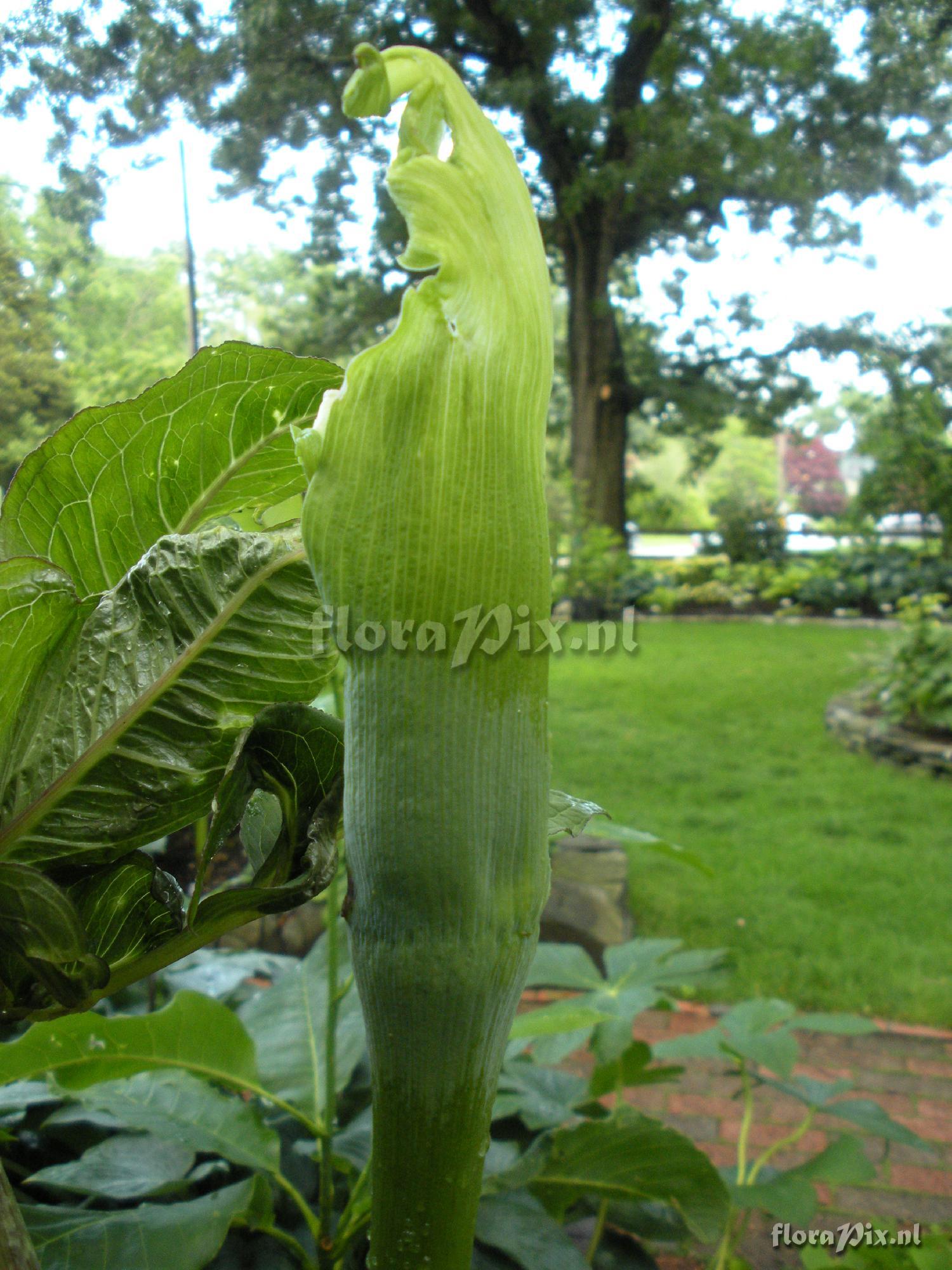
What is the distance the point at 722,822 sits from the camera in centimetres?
341

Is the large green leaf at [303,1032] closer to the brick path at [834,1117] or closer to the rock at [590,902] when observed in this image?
the brick path at [834,1117]

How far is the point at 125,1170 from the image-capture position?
71cm

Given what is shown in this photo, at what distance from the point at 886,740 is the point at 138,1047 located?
4252 millimetres

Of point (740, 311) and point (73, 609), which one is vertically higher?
point (740, 311)

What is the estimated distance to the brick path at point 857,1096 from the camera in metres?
1.57

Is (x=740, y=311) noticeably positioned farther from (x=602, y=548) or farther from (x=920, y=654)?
(x=920, y=654)

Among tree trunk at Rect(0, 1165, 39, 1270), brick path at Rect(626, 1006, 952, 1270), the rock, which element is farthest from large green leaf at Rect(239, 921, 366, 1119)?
the rock

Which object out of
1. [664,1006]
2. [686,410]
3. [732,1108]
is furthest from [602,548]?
[664,1006]

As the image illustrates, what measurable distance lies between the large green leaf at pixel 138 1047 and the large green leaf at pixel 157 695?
31 cm

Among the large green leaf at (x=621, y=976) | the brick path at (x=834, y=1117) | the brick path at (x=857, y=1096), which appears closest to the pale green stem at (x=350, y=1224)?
the large green leaf at (x=621, y=976)

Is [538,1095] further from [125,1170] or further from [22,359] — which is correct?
[22,359]

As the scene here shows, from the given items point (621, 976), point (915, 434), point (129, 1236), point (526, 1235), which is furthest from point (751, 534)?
point (129, 1236)

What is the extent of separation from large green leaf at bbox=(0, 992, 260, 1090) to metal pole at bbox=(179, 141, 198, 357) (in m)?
0.82

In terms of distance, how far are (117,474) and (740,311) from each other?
10.6m
